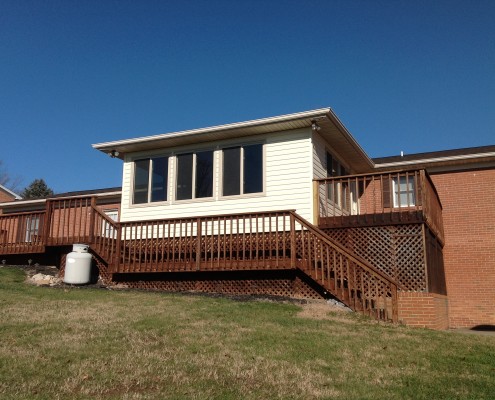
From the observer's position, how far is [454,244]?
1445 cm

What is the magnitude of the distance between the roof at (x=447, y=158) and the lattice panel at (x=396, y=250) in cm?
512

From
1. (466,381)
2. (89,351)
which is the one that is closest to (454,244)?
(466,381)

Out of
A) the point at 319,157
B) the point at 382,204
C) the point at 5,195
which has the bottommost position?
the point at 382,204

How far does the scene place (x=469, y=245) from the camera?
14.3 meters

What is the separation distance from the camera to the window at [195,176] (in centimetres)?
1311

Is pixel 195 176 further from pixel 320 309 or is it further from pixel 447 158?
pixel 447 158

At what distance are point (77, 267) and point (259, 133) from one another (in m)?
5.63

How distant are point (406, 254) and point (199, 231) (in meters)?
4.55

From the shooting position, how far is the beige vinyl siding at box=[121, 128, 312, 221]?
12016mm

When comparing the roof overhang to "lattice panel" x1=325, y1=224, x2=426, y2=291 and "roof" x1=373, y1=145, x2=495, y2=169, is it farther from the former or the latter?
"lattice panel" x1=325, y1=224, x2=426, y2=291

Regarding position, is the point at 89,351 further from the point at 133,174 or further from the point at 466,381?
the point at 133,174

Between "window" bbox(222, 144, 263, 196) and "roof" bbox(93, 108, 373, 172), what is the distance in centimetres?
41

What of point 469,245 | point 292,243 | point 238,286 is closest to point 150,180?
point 238,286

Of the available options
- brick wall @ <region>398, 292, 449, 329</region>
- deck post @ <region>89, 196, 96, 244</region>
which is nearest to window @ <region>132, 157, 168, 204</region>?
deck post @ <region>89, 196, 96, 244</region>
